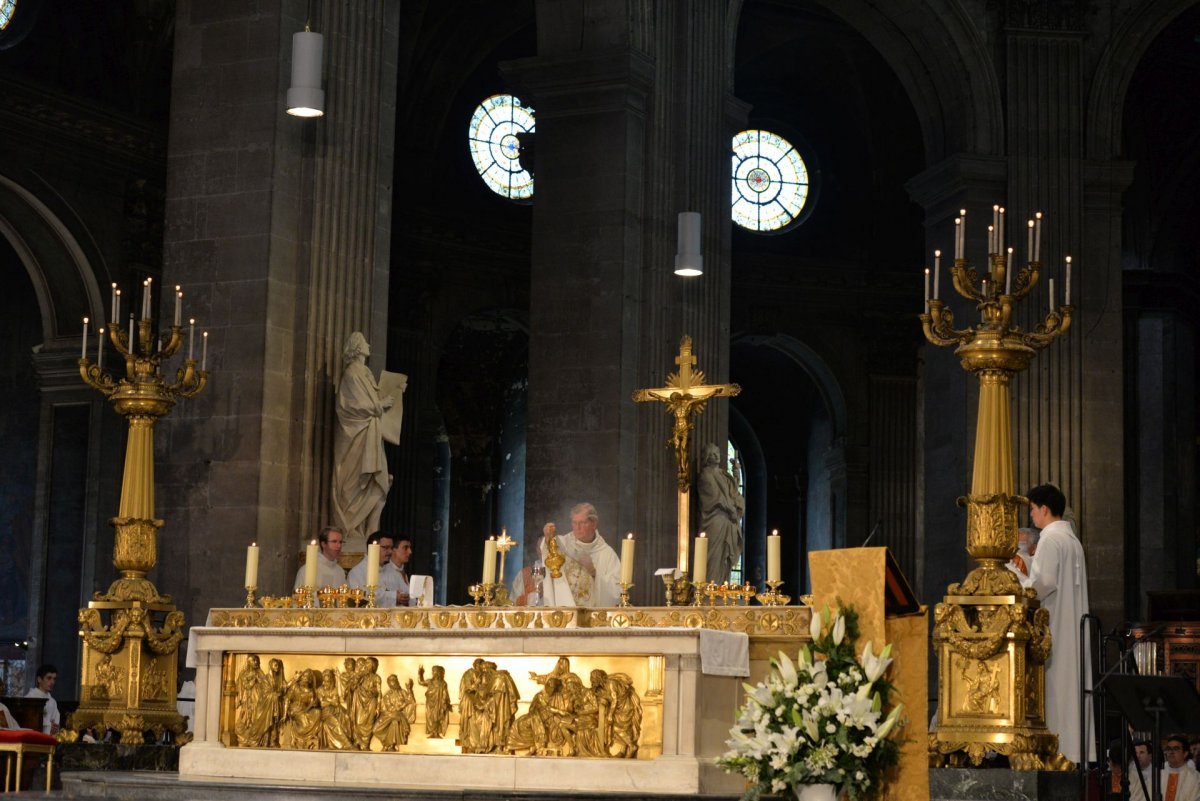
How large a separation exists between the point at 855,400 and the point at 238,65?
62.9 ft

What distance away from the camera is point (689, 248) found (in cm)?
1741

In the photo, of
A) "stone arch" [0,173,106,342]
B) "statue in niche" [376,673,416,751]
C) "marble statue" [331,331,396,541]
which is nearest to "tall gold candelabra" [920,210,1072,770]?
"statue in niche" [376,673,416,751]

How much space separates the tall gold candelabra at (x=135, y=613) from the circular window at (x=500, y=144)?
56.8ft

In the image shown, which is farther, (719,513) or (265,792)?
(719,513)

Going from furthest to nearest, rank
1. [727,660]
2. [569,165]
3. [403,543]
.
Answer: [569,165]
[403,543]
[727,660]

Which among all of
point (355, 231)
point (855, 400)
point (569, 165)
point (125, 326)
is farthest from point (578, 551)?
point (855, 400)

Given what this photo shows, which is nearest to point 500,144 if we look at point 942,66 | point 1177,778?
point 942,66

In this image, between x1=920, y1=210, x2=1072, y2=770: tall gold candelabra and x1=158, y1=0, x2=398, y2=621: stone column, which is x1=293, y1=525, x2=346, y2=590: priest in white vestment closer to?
x1=158, y1=0, x2=398, y2=621: stone column

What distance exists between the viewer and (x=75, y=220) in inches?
909

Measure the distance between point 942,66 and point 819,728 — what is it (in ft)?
57.5

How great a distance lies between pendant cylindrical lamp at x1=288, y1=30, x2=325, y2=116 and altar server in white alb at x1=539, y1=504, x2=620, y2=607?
3964mm

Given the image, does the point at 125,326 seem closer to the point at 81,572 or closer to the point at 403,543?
the point at 81,572

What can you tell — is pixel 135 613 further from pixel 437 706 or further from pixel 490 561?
pixel 490 561

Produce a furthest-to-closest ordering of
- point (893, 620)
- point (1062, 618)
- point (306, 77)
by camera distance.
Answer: point (306, 77), point (1062, 618), point (893, 620)
